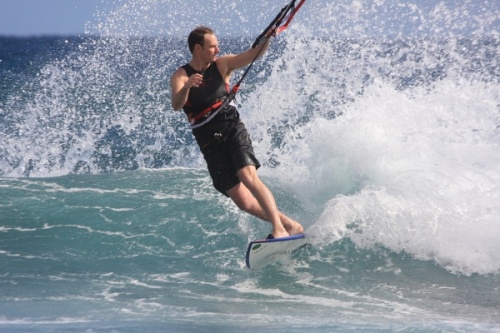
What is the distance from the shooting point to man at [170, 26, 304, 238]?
19.0 feet

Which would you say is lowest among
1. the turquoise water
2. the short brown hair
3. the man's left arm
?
the turquoise water

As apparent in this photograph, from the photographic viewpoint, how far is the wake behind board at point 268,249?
18.9 feet

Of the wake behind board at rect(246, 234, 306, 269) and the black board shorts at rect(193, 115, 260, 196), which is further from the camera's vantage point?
the black board shorts at rect(193, 115, 260, 196)

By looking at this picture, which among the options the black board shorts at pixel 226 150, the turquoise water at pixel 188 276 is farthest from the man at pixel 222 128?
the turquoise water at pixel 188 276

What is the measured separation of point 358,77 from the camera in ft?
33.4

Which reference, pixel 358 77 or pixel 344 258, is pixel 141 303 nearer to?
pixel 344 258

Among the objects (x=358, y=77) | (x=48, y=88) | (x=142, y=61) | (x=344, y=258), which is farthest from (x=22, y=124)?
(x=344, y=258)

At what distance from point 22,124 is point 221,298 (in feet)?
24.2

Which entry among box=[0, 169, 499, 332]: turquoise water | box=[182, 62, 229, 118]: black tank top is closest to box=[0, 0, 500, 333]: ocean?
box=[0, 169, 499, 332]: turquoise water

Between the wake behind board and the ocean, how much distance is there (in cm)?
13

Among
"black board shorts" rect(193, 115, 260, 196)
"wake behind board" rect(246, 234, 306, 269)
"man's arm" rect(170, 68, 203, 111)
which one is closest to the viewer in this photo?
"man's arm" rect(170, 68, 203, 111)

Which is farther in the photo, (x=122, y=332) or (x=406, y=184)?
(x=406, y=184)

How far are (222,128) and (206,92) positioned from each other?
317mm

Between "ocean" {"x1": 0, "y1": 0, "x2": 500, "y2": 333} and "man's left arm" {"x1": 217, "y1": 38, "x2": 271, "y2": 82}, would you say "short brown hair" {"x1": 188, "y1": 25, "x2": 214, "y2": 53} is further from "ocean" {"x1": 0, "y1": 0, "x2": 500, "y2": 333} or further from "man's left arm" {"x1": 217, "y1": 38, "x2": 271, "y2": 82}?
"ocean" {"x1": 0, "y1": 0, "x2": 500, "y2": 333}
